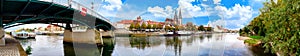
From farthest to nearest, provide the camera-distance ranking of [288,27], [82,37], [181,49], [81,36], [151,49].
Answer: [81,36], [82,37], [151,49], [181,49], [288,27]

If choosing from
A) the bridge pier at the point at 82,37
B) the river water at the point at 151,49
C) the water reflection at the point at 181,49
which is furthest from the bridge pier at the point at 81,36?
the water reflection at the point at 181,49

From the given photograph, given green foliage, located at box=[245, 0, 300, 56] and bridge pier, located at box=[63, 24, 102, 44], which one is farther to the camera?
bridge pier, located at box=[63, 24, 102, 44]

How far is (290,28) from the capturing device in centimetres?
1352

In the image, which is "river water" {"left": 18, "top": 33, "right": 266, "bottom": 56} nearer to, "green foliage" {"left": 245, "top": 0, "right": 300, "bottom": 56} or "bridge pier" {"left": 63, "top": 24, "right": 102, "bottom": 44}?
"bridge pier" {"left": 63, "top": 24, "right": 102, "bottom": 44}

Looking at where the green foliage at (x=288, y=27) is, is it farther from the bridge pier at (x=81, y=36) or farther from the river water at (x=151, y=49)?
the bridge pier at (x=81, y=36)

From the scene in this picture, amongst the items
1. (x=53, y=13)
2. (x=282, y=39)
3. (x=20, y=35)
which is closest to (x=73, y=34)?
(x=53, y=13)

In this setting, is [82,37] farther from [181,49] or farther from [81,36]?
[181,49]

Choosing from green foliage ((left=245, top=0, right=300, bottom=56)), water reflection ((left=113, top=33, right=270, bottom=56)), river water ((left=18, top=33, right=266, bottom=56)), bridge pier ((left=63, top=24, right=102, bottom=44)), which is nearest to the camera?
green foliage ((left=245, top=0, right=300, bottom=56))

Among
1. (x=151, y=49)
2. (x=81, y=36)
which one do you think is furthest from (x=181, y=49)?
(x=81, y=36)

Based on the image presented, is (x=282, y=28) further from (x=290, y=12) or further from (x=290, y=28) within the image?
(x=290, y=12)

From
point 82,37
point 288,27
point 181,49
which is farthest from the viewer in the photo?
point 82,37

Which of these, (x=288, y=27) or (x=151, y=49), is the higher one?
(x=288, y=27)

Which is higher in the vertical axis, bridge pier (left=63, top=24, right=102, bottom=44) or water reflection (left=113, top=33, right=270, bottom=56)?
bridge pier (left=63, top=24, right=102, bottom=44)

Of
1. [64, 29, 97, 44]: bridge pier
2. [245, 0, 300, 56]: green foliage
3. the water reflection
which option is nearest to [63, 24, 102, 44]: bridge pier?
[64, 29, 97, 44]: bridge pier
